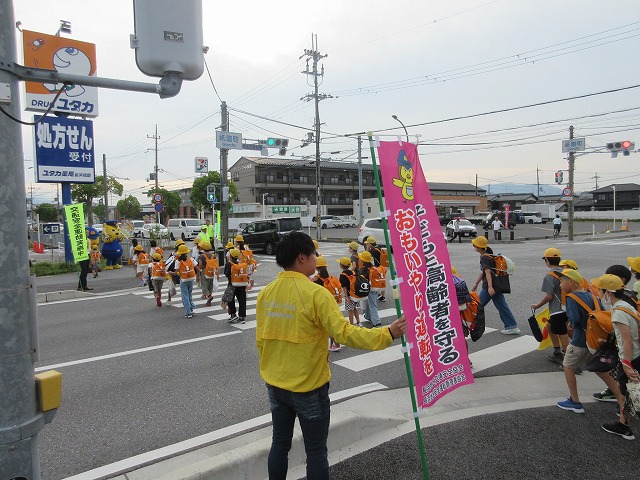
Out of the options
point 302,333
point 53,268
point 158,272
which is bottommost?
point 53,268

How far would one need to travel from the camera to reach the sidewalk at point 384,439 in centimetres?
322

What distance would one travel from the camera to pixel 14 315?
197cm

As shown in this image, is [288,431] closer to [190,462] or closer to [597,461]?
[190,462]

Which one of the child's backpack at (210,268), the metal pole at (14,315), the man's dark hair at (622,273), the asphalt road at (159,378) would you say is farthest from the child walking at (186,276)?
the man's dark hair at (622,273)

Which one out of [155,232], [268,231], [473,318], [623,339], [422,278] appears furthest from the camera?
[155,232]

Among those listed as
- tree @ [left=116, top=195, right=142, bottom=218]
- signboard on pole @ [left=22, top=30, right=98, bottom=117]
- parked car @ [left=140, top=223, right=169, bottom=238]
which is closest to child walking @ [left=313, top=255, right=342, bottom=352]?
signboard on pole @ [left=22, top=30, right=98, bottom=117]

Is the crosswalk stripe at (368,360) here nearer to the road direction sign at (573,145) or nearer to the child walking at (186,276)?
the child walking at (186,276)

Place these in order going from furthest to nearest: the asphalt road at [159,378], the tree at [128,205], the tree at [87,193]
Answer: the tree at [128,205] → the tree at [87,193] → the asphalt road at [159,378]

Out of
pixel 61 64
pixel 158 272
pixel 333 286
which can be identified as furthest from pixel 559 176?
pixel 61 64

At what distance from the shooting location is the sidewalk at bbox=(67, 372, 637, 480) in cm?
322

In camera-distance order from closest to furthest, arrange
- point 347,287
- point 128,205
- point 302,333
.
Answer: point 302,333 < point 347,287 < point 128,205

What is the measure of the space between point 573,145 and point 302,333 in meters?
28.7

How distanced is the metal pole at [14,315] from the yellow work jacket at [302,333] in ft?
4.04

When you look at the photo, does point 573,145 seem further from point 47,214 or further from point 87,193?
point 47,214
